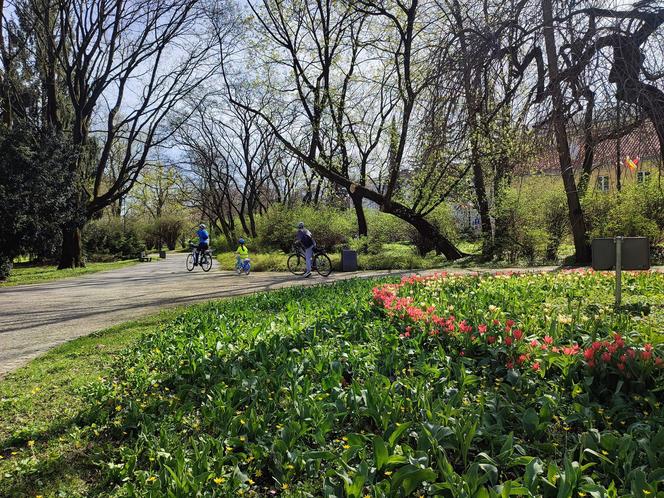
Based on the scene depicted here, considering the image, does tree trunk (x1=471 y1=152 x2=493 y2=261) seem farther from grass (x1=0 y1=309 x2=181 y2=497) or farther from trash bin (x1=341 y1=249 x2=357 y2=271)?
grass (x1=0 y1=309 x2=181 y2=497)

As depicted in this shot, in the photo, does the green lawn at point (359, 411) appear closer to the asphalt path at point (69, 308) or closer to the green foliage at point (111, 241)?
the asphalt path at point (69, 308)

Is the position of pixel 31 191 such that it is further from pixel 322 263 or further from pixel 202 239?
pixel 322 263

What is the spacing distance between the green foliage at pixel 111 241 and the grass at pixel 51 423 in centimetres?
3533

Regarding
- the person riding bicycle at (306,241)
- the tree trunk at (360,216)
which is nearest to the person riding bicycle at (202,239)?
the person riding bicycle at (306,241)

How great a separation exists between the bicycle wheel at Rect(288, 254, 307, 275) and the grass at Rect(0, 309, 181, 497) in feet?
34.2

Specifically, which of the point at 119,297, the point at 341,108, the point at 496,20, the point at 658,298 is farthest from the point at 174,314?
the point at 341,108

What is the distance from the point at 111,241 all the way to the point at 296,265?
100 ft

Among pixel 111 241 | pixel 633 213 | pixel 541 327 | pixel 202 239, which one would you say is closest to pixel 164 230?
pixel 111 241

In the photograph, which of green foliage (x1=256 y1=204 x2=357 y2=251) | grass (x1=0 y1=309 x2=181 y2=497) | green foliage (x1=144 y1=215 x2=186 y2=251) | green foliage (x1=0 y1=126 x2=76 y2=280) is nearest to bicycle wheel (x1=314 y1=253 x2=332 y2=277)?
green foliage (x1=256 y1=204 x2=357 y2=251)

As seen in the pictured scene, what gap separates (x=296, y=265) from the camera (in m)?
16.7

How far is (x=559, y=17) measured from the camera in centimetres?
385

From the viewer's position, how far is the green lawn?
220 cm

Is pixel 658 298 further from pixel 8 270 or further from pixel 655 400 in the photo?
pixel 8 270

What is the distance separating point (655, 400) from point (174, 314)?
6591 millimetres
